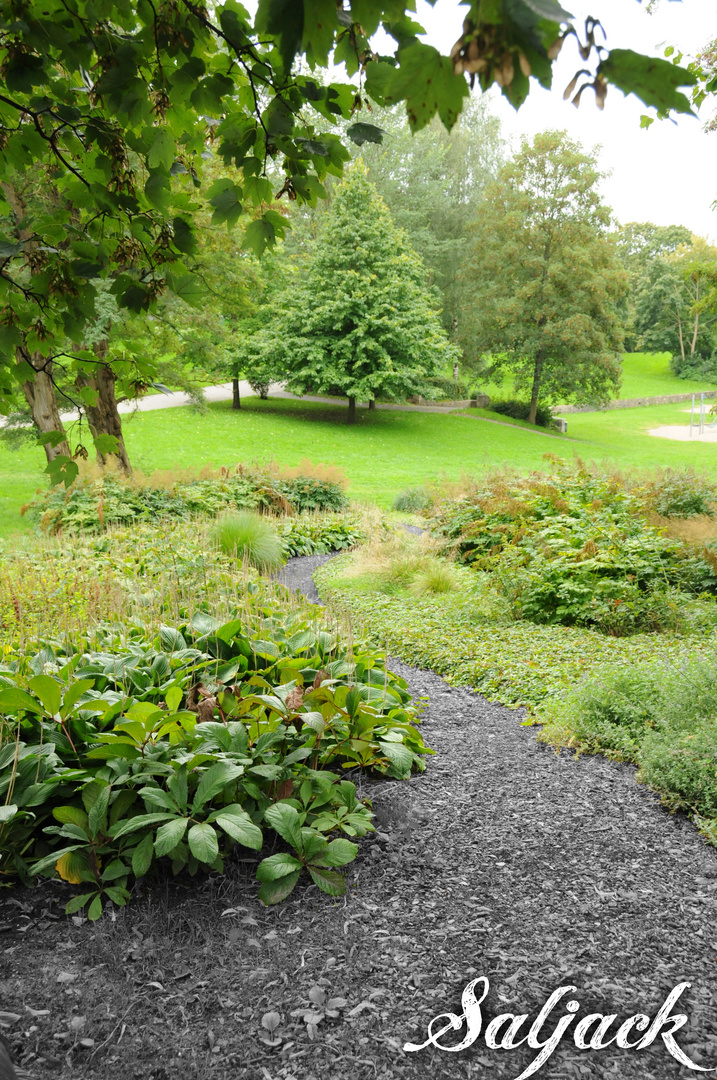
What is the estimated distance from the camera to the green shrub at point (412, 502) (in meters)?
13.0

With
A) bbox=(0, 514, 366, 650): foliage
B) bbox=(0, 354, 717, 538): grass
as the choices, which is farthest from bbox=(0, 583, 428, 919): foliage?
bbox=(0, 354, 717, 538): grass

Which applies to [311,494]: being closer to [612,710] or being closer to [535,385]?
[612,710]

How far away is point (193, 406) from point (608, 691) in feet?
34.9

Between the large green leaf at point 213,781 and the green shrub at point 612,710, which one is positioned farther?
the green shrub at point 612,710

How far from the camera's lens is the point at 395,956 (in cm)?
215

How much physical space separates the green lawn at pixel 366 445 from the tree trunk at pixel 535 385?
1.85 m

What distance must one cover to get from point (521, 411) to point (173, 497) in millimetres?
23483

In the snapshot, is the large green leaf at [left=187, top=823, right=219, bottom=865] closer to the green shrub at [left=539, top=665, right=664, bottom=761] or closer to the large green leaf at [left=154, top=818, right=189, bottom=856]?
the large green leaf at [left=154, top=818, right=189, bottom=856]

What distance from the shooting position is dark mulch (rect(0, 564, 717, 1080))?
5.97 ft

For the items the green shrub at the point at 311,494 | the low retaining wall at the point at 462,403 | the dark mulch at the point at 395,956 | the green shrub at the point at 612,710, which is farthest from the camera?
the low retaining wall at the point at 462,403

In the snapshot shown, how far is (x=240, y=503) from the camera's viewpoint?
11.1m

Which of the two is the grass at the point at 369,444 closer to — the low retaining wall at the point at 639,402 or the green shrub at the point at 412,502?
the green shrub at the point at 412,502

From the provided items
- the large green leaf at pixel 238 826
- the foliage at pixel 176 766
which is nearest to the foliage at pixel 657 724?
the foliage at pixel 176 766

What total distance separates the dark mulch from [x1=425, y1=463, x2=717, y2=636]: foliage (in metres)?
3.05
